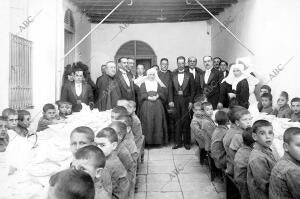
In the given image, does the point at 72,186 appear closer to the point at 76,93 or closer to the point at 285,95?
the point at 285,95

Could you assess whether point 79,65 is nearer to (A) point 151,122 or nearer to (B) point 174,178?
(A) point 151,122

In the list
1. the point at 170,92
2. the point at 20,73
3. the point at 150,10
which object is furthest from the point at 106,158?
the point at 150,10

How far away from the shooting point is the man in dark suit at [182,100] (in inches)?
277

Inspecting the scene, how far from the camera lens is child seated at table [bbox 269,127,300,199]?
2.33m

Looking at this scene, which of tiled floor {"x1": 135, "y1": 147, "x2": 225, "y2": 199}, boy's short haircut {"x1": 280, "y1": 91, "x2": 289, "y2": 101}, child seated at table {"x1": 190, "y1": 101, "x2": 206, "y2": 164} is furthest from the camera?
boy's short haircut {"x1": 280, "y1": 91, "x2": 289, "y2": 101}

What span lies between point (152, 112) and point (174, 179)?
226cm

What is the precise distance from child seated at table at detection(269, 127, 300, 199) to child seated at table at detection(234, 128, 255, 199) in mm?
616

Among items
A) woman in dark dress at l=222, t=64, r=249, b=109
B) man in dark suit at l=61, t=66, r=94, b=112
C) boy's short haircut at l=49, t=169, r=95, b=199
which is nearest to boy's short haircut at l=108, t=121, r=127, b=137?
boy's short haircut at l=49, t=169, r=95, b=199

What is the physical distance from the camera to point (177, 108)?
7145mm

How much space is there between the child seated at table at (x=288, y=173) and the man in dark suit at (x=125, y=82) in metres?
4.65

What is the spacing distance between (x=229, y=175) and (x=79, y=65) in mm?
4875

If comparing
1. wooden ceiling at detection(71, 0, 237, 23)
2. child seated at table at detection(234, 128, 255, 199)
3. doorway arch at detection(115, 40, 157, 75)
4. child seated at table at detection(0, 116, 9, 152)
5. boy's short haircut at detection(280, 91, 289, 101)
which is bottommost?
child seated at table at detection(234, 128, 255, 199)

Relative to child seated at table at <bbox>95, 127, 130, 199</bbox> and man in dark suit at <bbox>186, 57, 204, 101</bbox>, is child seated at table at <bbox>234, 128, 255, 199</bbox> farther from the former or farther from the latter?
man in dark suit at <bbox>186, 57, 204, 101</bbox>

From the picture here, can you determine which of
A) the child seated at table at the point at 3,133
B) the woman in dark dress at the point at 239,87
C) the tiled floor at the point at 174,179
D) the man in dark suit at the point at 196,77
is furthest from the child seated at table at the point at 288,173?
the man in dark suit at the point at 196,77
